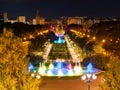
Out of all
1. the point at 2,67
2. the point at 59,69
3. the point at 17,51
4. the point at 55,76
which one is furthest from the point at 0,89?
the point at 59,69

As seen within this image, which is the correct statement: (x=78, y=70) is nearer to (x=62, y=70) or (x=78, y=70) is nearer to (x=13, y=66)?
(x=62, y=70)

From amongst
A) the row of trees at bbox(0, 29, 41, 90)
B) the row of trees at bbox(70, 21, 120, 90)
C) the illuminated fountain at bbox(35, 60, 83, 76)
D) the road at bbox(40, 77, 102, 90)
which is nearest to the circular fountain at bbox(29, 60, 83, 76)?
the illuminated fountain at bbox(35, 60, 83, 76)

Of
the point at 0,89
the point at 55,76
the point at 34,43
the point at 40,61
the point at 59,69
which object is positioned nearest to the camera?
the point at 0,89

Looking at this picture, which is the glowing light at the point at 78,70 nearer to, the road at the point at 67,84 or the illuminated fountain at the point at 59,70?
the illuminated fountain at the point at 59,70

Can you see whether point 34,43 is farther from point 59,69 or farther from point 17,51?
point 17,51

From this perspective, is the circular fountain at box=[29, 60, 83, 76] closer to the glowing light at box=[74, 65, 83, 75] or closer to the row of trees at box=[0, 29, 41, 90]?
the glowing light at box=[74, 65, 83, 75]

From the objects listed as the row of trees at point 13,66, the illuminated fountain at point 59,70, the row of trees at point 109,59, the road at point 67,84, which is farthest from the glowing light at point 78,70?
the row of trees at point 13,66

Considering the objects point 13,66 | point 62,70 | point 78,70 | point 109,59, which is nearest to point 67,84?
point 109,59

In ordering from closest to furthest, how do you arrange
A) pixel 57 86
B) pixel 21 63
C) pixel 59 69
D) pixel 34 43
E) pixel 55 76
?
pixel 21 63 → pixel 57 86 → pixel 55 76 → pixel 59 69 → pixel 34 43
